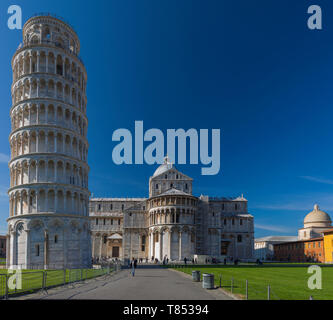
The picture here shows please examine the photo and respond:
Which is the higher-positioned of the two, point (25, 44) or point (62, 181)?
point (25, 44)

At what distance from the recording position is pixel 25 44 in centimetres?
5491

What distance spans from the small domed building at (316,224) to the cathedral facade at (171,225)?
86.4ft

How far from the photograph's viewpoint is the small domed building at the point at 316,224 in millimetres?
103562

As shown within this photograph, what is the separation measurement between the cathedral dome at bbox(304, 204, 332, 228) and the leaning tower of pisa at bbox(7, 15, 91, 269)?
7850 cm

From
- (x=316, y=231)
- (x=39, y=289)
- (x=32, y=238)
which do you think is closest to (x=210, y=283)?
(x=39, y=289)

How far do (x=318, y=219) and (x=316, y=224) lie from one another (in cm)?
168

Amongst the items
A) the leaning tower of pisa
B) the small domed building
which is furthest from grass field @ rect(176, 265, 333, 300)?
the small domed building

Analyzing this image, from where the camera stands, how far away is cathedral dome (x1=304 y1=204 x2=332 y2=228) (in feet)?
343

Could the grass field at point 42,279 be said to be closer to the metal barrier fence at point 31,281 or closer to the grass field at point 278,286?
the metal barrier fence at point 31,281

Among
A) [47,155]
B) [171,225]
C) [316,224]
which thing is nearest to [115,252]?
[171,225]

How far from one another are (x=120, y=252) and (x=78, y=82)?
49331 millimetres

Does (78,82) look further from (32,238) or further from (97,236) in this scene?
(97,236)

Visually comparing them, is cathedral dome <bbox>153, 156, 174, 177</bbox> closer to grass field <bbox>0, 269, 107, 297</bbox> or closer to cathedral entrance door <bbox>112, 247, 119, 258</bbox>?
cathedral entrance door <bbox>112, 247, 119, 258</bbox>
